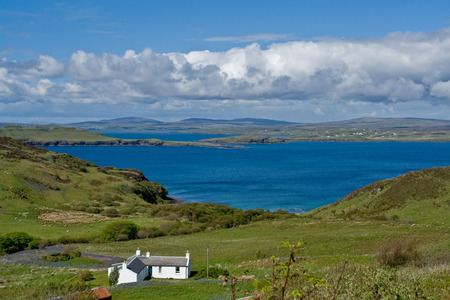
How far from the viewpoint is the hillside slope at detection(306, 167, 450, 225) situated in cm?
5422

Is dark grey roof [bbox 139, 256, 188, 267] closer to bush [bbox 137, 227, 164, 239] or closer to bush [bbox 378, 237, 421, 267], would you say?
bush [bbox 378, 237, 421, 267]

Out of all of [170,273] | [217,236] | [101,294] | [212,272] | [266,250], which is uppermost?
[101,294]

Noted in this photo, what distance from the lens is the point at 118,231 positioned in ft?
166

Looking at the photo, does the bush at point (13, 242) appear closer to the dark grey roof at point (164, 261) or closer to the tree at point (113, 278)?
the dark grey roof at point (164, 261)

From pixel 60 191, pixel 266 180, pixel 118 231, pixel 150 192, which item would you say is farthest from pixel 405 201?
pixel 266 180

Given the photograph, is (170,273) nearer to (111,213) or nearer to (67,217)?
(67,217)

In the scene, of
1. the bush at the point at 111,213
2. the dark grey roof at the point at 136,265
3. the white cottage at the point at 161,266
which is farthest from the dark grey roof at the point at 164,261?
the bush at the point at 111,213

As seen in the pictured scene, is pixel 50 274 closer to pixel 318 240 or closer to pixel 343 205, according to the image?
pixel 318 240

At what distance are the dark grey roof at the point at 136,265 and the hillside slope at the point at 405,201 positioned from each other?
115ft

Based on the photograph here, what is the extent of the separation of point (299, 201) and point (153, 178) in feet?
198

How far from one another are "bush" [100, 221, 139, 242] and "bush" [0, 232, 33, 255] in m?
8.75

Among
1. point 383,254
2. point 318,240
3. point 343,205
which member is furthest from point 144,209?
point 383,254

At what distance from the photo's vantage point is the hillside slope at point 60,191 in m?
61.4

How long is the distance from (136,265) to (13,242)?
20947 millimetres
